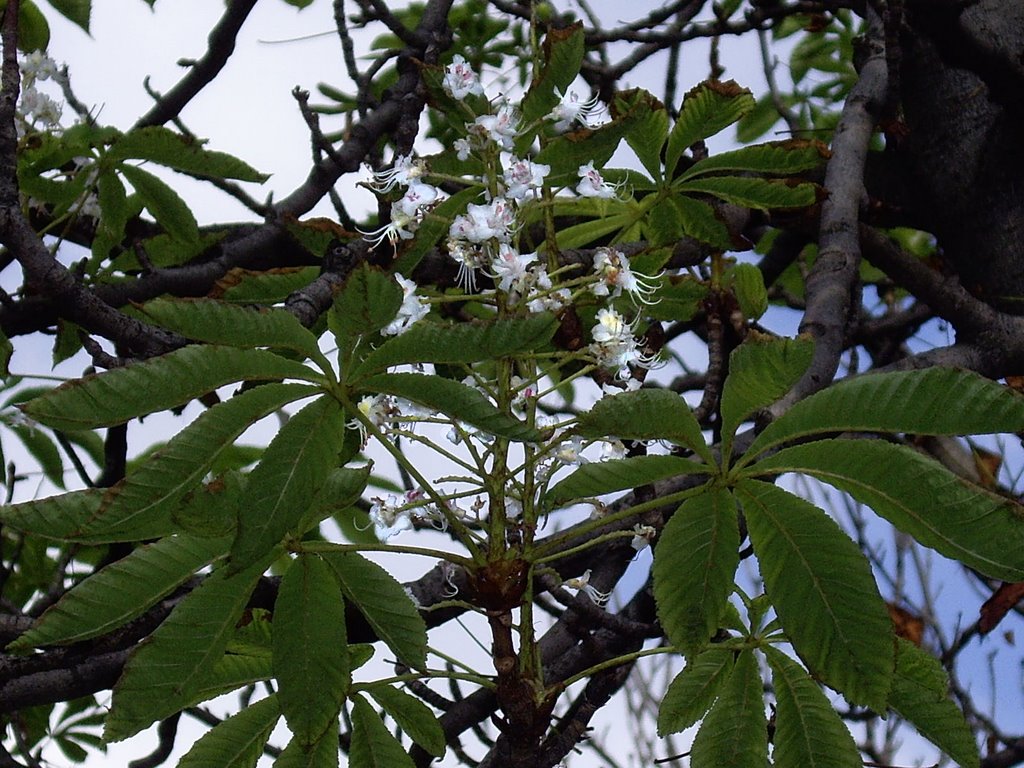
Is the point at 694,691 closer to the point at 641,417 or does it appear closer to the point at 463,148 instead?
the point at 641,417

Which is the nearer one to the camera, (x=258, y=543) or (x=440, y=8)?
(x=258, y=543)

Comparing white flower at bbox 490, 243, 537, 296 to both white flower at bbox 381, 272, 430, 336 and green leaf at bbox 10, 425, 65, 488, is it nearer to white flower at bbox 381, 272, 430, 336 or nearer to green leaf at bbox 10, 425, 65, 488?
white flower at bbox 381, 272, 430, 336

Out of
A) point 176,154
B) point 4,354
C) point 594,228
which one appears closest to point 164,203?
point 176,154

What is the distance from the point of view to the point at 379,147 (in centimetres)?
194

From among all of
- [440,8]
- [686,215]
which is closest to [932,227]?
[686,215]

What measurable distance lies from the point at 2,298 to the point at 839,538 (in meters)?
1.19

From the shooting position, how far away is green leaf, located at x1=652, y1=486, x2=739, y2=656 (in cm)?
73

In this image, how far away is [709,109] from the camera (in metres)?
1.17

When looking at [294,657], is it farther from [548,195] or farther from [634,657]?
[548,195]

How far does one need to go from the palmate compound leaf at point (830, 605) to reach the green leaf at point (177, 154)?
882 mm

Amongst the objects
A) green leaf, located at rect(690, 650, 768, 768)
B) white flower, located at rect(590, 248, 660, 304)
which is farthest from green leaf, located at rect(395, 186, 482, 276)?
green leaf, located at rect(690, 650, 768, 768)

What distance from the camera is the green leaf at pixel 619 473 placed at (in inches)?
30.0

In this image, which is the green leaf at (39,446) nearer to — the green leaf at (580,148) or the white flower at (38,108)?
the white flower at (38,108)

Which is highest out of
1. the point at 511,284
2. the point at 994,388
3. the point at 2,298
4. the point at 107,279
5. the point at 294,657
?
the point at 107,279
